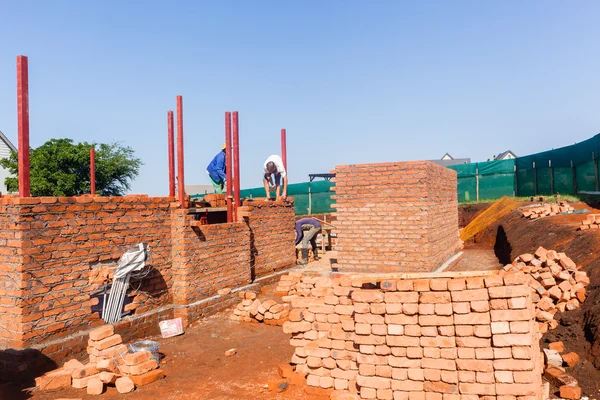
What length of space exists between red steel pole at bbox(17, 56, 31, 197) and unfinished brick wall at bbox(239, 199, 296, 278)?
15.4ft

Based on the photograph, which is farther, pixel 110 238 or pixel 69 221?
pixel 110 238

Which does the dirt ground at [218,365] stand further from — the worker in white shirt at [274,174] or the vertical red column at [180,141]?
the worker in white shirt at [274,174]

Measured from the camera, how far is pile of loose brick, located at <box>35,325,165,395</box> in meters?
5.20

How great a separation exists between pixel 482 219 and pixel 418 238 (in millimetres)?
11612

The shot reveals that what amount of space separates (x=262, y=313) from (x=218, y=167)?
440 centimetres

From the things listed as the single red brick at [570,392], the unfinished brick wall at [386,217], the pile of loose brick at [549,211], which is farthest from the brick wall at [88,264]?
the pile of loose brick at [549,211]

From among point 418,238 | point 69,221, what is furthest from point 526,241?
point 69,221

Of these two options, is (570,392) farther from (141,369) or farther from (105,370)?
(105,370)

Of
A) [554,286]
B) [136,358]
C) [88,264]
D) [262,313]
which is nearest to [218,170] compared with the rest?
[262,313]

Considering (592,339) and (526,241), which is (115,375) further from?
(526,241)

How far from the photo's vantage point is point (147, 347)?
6395mm

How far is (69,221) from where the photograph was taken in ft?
20.1

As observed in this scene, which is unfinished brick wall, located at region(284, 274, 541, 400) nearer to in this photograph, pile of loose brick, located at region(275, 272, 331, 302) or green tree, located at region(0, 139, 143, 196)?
pile of loose brick, located at region(275, 272, 331, 302)

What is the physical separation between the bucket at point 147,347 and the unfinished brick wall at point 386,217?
4.02 m
